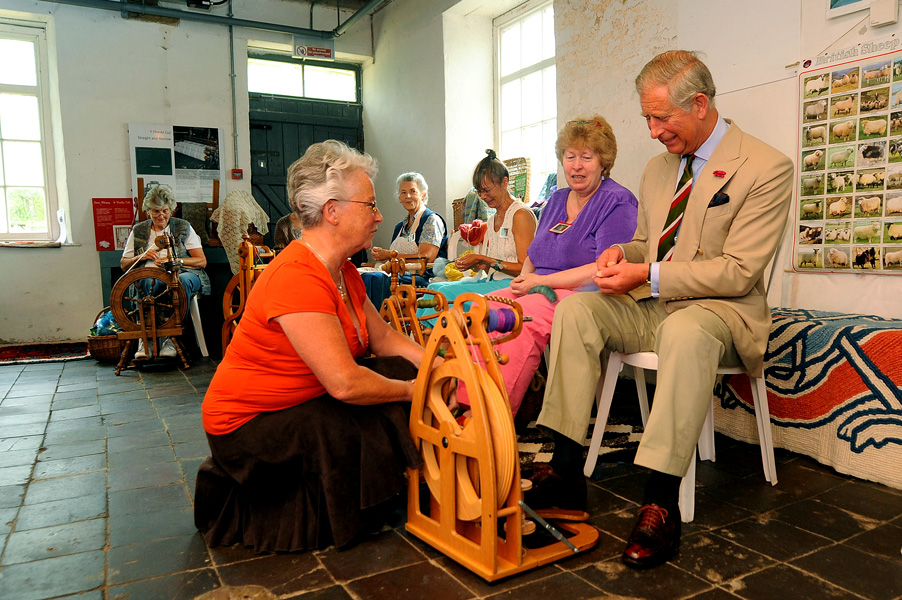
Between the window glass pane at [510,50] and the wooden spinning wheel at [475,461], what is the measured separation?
4.49 m

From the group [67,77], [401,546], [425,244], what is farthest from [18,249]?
[401,546]

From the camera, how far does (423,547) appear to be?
1751mm

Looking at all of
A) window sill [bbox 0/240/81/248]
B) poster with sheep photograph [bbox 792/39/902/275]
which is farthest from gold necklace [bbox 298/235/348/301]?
window sill [bbox 0/240/81/248]

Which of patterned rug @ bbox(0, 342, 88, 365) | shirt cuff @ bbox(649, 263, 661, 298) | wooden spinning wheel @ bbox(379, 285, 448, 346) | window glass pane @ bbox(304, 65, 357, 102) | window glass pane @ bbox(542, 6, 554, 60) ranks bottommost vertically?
patterned rug @ bbox(0, 342, 88, 365)

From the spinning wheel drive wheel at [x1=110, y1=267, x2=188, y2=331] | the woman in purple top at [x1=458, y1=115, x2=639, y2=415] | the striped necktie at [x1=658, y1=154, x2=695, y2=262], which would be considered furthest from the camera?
the spinning wheel drive wheel at [x1=110, y1=267, x2=188, y2=331]

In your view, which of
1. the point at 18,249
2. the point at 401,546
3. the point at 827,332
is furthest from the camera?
the point at 18,249

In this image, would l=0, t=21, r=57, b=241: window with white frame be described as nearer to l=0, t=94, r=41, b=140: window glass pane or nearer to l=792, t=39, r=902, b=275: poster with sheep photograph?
l=0, t=94, r=41, b=140: window glass pane

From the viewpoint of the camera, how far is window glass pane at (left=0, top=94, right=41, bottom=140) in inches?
256

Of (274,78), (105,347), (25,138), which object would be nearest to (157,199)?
(105,347)

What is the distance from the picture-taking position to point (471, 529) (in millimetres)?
1674

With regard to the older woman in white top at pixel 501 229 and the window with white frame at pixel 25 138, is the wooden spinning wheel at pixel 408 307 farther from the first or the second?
the window with white frame at pixel 25 138

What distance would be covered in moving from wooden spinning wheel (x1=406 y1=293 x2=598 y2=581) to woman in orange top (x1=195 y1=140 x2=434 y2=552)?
108 mm

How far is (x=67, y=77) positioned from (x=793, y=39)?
645 cm

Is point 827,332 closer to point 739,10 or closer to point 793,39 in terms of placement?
point 793,39
